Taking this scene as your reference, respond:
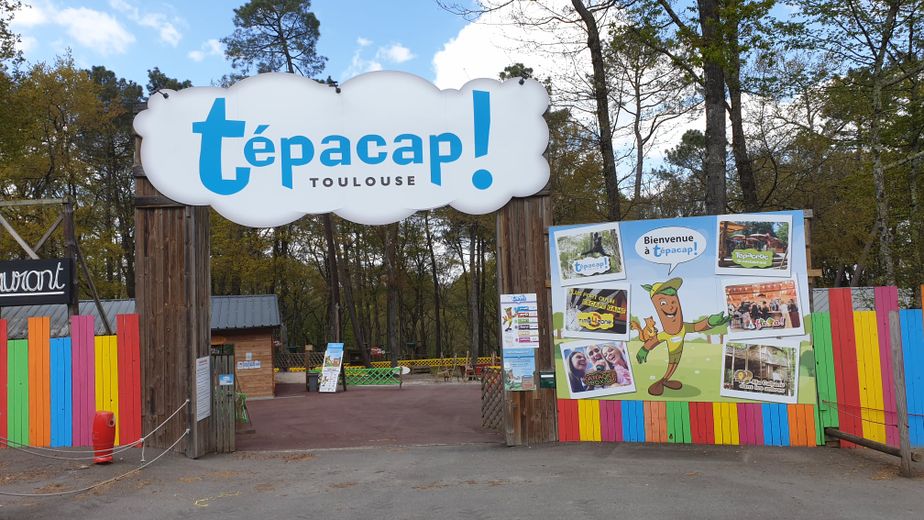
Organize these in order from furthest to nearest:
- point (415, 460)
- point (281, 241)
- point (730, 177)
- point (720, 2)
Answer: point (281, 241)
point (730, 177)
point (720, 2)
point (415, 460)

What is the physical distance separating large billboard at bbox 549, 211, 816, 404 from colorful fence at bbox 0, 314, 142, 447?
6.90 metres

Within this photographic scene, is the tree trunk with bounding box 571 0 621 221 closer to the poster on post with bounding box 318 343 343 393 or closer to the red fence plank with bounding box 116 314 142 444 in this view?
the poster on post with bounding box 318 343 343 393

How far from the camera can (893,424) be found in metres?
9.11

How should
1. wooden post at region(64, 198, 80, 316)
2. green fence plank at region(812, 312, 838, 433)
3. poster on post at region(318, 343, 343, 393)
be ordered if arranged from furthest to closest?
poster on post at region(318, 343, 343, 393) → wooden post at region(64, 198, 80, 316) → green fence plank at region(812, 312, 838, 433)

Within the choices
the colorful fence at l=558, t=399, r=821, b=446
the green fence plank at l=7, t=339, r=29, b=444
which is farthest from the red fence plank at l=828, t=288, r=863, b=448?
the green fence plank at l=7, t=339, r=29, b=444

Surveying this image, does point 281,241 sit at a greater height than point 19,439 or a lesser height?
greater

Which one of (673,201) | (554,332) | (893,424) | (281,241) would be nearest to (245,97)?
(554,332)

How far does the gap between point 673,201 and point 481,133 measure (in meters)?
18.1

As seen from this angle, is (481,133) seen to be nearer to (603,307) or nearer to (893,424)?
(603,307)

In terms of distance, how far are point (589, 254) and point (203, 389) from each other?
21.4 feet

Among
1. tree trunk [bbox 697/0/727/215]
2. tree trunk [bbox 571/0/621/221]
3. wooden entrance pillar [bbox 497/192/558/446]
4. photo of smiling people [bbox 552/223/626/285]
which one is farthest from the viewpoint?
tree trunk [bbox 571/0/621/221]

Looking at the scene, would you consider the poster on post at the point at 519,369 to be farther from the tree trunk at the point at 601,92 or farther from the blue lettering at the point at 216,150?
the tree trunk at the point at 601,92

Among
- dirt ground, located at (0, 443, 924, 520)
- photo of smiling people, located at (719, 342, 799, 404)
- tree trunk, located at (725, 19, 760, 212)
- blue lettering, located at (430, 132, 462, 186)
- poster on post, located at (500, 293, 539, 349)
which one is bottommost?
dirt ground, located at (0, 443, 924, 520)

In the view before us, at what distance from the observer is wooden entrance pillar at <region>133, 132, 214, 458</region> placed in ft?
34.2
